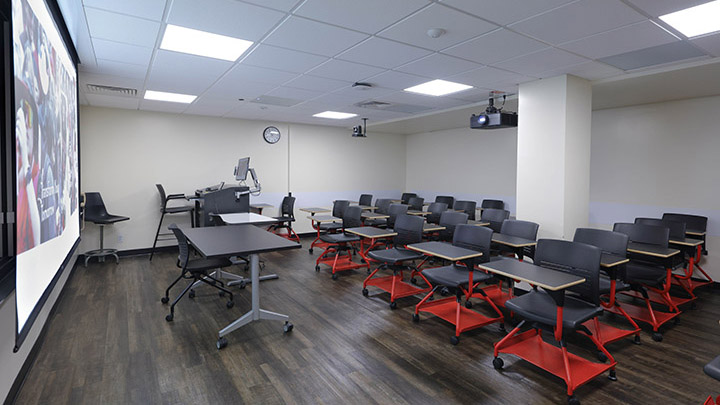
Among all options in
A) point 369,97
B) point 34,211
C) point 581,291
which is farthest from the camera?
point 369,97

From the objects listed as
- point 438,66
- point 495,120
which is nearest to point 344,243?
point 495,120

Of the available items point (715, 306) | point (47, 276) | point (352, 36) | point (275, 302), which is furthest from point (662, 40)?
point (47, 276)

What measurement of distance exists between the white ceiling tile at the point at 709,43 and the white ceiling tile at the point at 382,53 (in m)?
2.38

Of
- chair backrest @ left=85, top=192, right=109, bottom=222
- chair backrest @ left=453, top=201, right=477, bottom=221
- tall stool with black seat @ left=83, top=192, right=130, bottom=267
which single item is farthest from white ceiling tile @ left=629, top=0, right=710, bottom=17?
chair backrest @ left=85, top=192, right=109, bottom=222

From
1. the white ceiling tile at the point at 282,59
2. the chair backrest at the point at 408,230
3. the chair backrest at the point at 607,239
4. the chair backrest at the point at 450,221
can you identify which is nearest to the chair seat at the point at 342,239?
the chair backrest at the point at 408,230

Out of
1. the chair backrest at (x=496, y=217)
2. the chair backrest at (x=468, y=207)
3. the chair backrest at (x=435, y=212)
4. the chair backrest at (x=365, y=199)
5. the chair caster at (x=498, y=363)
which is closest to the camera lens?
the chair caster at (x=498, y=363)

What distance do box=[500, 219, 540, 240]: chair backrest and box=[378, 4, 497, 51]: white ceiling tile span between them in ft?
7.73

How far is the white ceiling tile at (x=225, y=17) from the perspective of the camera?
8.52ft

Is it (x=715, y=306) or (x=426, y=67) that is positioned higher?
(x=426, y=67)

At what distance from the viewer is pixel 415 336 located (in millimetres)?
3422

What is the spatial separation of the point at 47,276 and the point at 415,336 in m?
2.84

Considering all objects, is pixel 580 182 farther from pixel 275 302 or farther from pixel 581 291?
pixel 275 302

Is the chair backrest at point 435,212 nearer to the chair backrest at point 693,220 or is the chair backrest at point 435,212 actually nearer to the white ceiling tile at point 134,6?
the chair backrest at point 693,220

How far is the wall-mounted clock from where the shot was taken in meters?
8.09
